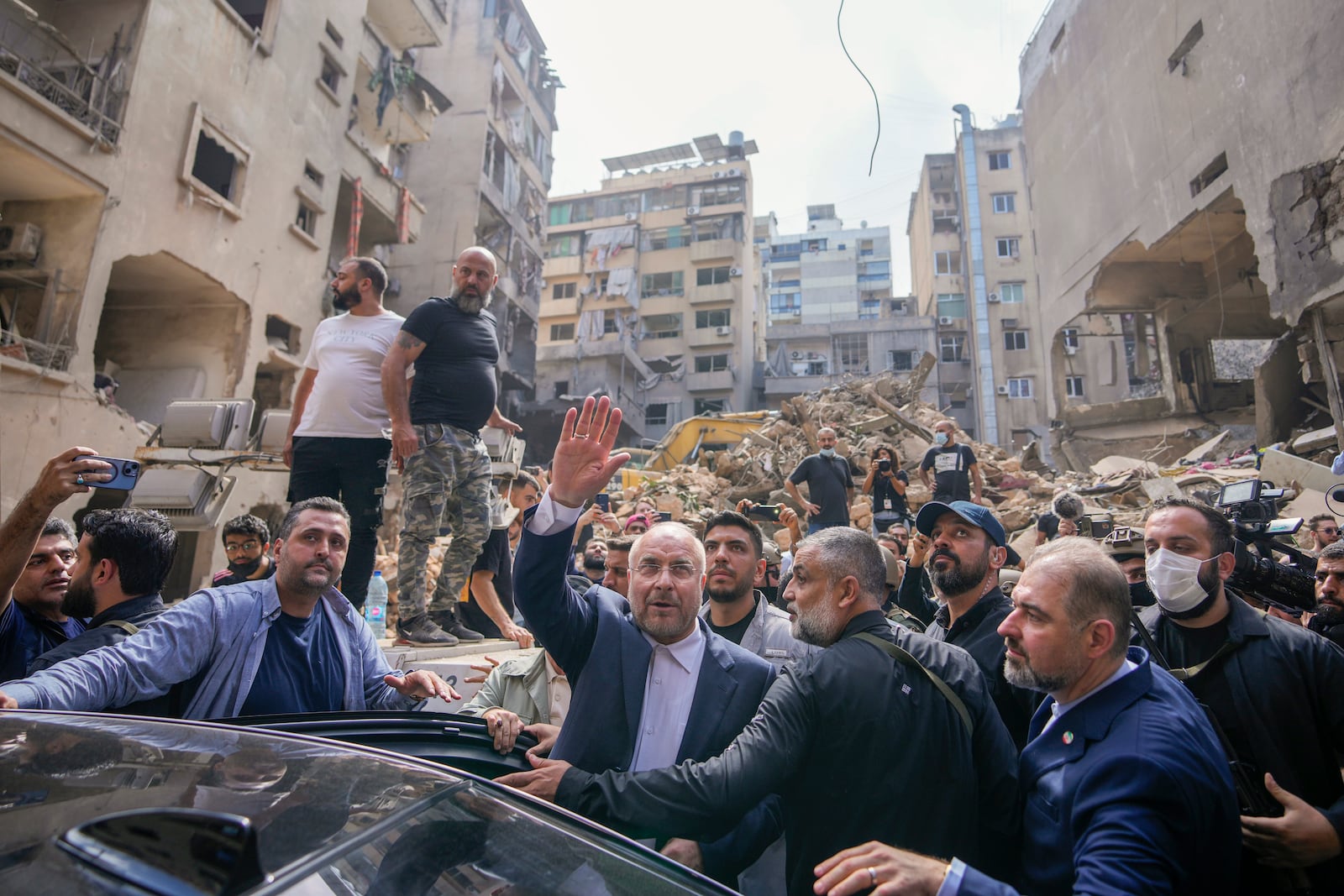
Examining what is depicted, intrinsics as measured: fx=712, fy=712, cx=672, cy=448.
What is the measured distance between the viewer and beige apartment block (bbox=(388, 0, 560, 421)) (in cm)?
2555

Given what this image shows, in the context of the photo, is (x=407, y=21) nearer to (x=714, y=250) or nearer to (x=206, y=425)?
(x=206, y=425)

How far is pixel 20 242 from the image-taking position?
36.6ft

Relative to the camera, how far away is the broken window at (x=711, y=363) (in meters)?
40.2

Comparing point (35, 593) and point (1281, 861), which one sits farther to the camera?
point (35, 593)

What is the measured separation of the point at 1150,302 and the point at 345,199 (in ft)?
67.4

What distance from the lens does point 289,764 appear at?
1354 mm

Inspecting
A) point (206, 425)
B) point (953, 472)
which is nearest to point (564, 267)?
point (953, 472)

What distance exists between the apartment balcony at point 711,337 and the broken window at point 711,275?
2.82 metres

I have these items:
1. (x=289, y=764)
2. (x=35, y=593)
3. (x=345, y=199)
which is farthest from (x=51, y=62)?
(x=289, y=764)

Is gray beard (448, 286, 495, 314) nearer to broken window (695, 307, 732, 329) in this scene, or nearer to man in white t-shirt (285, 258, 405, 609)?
man in white t-shirt (285, 258, 405, 609)

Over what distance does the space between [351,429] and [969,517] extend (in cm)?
331

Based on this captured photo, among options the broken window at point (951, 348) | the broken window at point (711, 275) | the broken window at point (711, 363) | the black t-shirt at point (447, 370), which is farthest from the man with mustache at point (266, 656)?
the broken window at point (951, 348)

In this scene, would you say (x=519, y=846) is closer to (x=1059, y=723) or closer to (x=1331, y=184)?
(x=1059, y=723)

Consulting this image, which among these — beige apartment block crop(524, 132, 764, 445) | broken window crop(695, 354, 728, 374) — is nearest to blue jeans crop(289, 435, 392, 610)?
beige apartment block crop(524, 132, 764, 445)
